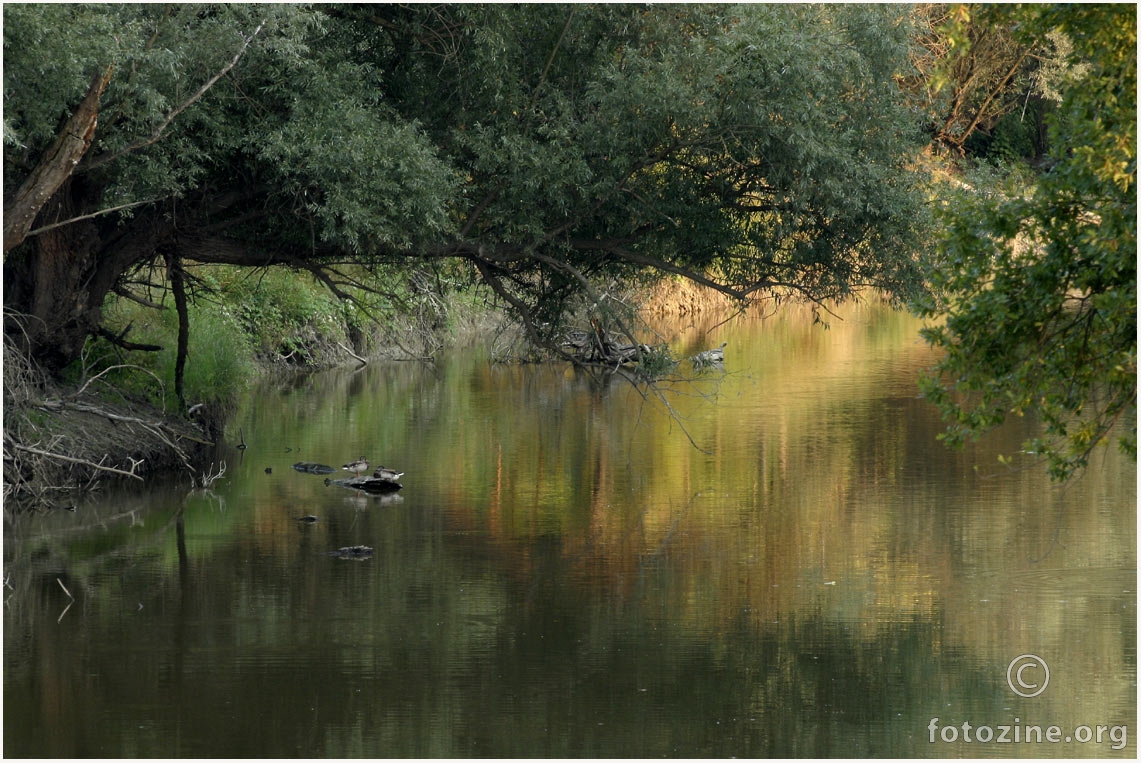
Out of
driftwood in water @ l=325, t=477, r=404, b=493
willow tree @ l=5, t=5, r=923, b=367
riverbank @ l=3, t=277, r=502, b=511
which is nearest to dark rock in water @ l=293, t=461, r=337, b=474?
riverbank @ l=3, t=277, r=502, b=511

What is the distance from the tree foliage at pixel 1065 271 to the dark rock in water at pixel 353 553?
6785 millimetres

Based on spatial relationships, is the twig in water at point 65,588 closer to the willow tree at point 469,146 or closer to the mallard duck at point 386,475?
the willow tree at point 469,146

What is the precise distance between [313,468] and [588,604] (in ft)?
23.1

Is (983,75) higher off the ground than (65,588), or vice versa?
(983,75)

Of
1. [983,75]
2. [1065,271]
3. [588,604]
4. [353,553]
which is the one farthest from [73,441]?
[983,75]

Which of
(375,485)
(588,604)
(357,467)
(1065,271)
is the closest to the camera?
(1065,271)

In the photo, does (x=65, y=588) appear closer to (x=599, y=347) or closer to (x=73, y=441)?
(x=73, y=441)

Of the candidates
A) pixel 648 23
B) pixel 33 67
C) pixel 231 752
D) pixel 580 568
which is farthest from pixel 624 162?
pixel 231 752

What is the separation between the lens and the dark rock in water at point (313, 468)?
18.0 m

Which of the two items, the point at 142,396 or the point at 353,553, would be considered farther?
the point at 142,396

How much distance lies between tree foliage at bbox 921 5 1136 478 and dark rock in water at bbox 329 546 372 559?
678 cm

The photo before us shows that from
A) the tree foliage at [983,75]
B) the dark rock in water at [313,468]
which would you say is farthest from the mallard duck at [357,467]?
the tree foliage at [983,75]

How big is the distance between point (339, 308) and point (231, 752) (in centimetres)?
1969

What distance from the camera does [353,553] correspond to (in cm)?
1355
